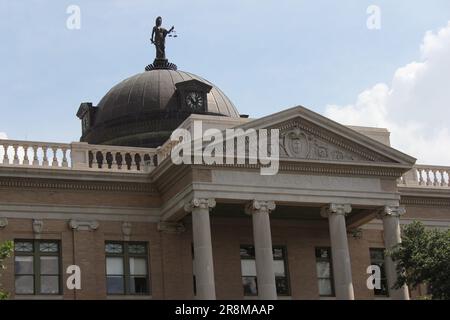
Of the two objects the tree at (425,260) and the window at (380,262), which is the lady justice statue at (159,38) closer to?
the window at (380,262)

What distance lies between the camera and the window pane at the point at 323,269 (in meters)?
39.4

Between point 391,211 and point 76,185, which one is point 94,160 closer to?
point 76,185

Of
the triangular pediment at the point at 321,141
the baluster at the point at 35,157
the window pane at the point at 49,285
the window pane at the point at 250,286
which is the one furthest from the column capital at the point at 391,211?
the baluster at the point at 35,157

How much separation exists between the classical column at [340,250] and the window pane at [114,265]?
296 inches

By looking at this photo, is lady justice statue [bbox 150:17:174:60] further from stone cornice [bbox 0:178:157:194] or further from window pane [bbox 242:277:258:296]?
window pane [bbox 242:277:258:296]

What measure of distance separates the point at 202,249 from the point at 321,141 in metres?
6.28

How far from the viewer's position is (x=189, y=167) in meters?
34.6

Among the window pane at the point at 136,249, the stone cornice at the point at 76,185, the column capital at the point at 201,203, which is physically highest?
the stone cornice at the point at 76,185

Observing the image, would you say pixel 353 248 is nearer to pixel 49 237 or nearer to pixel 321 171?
pixel 321 171

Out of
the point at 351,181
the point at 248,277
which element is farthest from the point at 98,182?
the point at 351,181

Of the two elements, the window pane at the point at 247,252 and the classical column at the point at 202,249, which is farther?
the window pane at the point at 247,252
